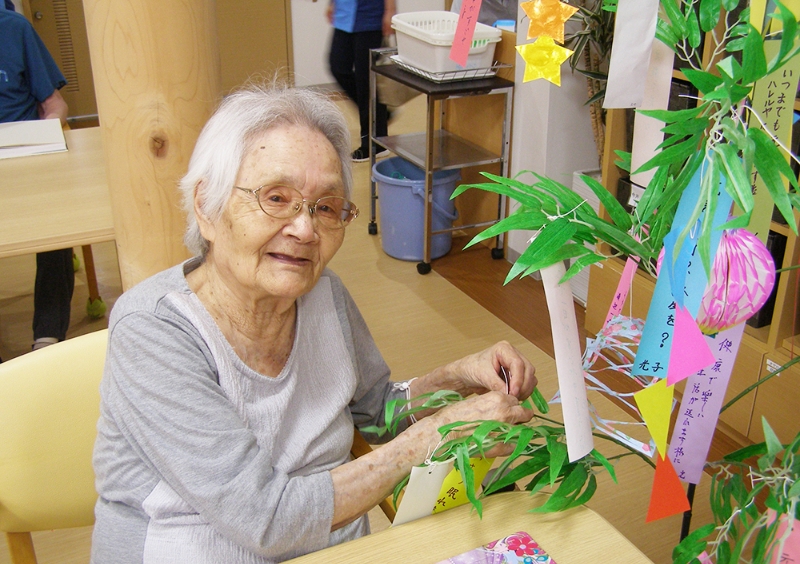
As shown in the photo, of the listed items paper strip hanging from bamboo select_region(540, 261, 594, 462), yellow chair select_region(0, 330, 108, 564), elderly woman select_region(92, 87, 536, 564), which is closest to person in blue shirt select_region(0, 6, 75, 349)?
yellow chair select_region(0, 330, 108, 564)

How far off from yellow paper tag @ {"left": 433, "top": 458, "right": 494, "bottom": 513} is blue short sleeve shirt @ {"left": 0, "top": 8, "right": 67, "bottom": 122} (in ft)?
8.48

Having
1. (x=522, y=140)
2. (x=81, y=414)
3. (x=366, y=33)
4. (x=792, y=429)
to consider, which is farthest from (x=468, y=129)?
(x=81, y=414)

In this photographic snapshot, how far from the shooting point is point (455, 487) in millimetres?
1116

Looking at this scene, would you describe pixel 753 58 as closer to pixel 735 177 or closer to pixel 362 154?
pixel 735 177

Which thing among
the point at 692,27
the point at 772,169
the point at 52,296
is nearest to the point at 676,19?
the point at 692,27

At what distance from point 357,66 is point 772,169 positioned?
4.26 meters

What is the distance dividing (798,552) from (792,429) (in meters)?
1.65

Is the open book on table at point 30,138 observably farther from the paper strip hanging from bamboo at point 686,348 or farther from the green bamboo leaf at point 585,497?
the paper strip hanging from bamboo at point 686,348

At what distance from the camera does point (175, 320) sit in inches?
48.1

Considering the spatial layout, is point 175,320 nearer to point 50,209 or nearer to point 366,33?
point 50,209

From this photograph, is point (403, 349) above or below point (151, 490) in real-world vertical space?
below

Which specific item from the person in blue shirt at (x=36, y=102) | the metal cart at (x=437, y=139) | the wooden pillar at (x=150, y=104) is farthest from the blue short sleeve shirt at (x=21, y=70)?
the wooden pillar at (x=150, y=104)

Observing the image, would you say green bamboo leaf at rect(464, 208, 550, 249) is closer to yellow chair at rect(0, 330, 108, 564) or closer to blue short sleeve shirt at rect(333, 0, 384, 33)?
yellow chair at rect(0, 330, 108, 564)

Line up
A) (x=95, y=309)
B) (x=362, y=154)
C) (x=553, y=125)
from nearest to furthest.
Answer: (x=95, y=309) → (x=553, y=125) → (x=362, y=154)
